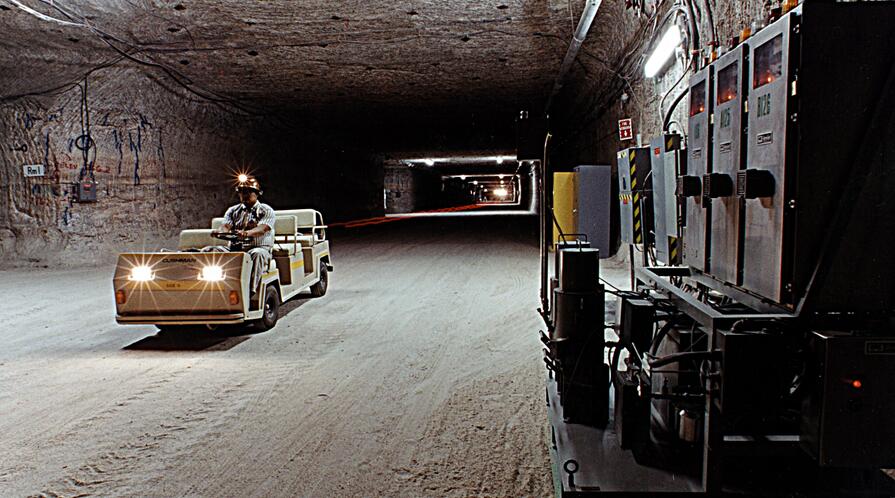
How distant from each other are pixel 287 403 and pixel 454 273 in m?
6.31

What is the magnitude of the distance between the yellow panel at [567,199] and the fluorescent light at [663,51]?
11.2 feet

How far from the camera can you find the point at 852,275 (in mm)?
2066

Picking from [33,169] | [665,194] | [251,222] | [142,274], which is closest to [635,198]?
[665,194]

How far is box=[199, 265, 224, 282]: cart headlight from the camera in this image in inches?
225

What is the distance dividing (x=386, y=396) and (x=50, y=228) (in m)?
11.1

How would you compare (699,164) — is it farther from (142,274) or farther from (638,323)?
(142,274)

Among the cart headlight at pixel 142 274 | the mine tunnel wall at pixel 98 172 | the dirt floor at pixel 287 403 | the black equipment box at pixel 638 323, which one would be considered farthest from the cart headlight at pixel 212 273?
the mine tunnel wall at pixel 98 172

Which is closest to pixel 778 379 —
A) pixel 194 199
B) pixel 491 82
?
pixel 491 82

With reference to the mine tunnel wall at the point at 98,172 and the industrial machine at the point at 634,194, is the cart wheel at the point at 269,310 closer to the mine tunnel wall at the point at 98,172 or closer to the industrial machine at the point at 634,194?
the industrial machine at the point at 634,194

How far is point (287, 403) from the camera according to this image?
419cm

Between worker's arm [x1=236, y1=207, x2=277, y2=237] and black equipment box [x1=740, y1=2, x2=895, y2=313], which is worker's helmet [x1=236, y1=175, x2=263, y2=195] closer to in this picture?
worker's arm [x1=236, y1=207, x2=277, y2=237]

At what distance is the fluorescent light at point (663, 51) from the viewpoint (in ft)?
21.8

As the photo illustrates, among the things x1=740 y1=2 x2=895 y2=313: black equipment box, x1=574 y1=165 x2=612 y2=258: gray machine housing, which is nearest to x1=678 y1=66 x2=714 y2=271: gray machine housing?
x1=740 y1=2 x2=895 y2=313: black equipment box

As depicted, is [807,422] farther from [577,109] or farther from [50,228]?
[577,109]
